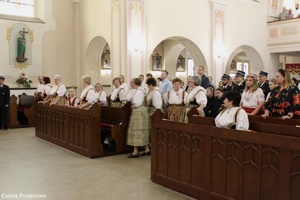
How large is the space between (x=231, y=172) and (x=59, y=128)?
15.2ft

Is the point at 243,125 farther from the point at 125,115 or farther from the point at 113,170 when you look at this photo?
the point at 125,115

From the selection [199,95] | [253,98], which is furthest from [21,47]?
[253,98]

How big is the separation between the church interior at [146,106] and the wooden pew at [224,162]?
0.01 meters

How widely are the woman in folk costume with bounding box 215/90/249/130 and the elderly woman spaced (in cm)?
130

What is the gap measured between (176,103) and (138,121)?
1.05 meters

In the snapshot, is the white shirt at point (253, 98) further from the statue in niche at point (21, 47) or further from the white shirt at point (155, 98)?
the statue in niche at point (21, 47)

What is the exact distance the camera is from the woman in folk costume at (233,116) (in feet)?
12.1

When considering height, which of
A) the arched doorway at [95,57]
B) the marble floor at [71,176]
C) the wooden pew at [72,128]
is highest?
the arched doorway at [95,57]

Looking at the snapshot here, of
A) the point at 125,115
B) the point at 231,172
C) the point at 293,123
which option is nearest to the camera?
the point at 231,172

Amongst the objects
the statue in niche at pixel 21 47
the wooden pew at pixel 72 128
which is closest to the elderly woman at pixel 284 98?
the wooden pew at pixel 72 128

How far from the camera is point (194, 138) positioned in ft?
13.2

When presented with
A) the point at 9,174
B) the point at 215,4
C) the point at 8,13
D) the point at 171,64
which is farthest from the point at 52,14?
the point at 9,174

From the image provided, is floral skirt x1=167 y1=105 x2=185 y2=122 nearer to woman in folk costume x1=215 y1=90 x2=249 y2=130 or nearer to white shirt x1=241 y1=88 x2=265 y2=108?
white shirt x1=241 y1=88 x2=265 y2=108

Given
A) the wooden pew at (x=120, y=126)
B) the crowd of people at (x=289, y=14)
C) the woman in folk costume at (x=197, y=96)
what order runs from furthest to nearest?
the crowd of people at (x=289, y=14) → the wooden pew at (x=120, y=126) → the woman in folk costume at (x=197, y=96)
